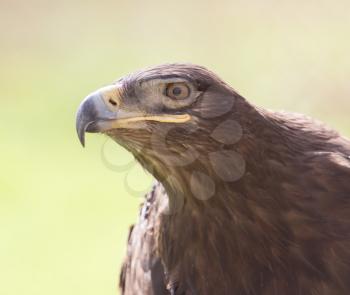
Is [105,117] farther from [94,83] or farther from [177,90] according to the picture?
[94,83]

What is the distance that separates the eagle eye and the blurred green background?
4264mm

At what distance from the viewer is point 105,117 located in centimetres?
400

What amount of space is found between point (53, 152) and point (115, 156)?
127 inches

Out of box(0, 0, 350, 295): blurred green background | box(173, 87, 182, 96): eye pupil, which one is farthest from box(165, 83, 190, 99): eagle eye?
box(0, 0, 350, 295): blurred green background

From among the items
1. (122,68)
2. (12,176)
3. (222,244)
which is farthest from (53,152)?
(222,244)

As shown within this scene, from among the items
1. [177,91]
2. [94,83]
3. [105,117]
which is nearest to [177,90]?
[177,91]

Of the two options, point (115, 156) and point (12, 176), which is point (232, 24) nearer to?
point (12, 176)

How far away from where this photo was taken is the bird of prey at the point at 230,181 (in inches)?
159

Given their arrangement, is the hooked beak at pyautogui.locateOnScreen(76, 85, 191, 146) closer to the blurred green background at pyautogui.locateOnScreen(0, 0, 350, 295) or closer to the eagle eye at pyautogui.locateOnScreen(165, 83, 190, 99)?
the eagle eye at pyautogui.locateOnScreen(165, 83, 190, 99)

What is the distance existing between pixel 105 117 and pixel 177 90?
282 mm

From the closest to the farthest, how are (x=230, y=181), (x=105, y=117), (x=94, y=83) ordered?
(x=105, y=117), (x=230, y=181), (x=94, y=83)

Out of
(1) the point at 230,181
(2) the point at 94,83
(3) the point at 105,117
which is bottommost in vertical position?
(2) the point at 94,83

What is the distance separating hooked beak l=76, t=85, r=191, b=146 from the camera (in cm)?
399

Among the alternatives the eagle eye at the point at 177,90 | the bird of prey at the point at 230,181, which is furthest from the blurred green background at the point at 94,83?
the eagle eye at the point at 177,90
